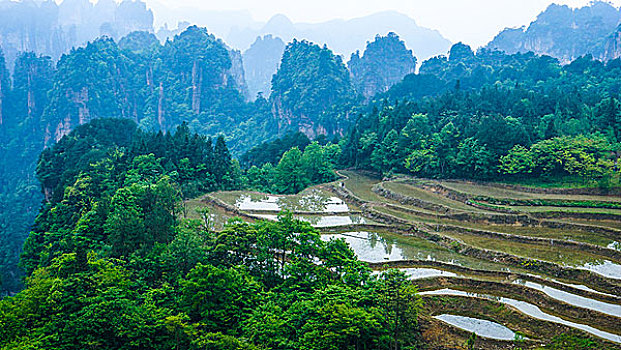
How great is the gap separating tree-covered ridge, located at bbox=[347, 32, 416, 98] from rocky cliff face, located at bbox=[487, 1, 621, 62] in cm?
3118

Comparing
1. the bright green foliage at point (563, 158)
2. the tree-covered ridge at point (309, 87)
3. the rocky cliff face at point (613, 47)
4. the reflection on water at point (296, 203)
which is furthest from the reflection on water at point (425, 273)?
the rocky cliff face at point (613, 47)

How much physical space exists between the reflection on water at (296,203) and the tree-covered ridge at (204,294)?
29.1 feet

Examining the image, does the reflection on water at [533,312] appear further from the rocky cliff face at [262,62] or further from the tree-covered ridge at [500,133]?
the rocky cliff face at [262,62]

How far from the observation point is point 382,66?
3981 inches

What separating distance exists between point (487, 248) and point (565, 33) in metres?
104

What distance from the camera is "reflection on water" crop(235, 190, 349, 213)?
29.8 metres

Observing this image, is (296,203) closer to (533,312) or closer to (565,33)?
(533,312)

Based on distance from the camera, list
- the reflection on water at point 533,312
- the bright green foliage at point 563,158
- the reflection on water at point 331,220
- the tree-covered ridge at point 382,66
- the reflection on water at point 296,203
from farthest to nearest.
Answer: the tree-covered ridge at point 382,66 < the reflection on water at point 296,203 < the bright green foliage at point 563,158 < the reflection on water at point 331,220 < the reflection on water at point 533,312

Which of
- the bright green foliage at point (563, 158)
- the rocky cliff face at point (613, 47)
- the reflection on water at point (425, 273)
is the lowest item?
the reflection on water at point (425, 273)

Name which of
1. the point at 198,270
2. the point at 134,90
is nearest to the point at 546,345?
the point at 198,270

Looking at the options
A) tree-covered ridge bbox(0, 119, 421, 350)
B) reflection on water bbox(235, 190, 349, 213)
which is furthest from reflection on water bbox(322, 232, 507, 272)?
reflection on water bbox(235, 190, 349, 213)

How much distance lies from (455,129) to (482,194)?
37.0ft

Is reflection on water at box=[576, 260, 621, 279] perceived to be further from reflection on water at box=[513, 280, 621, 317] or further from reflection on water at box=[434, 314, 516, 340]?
reflection on water at box=[434, 314, 516, 340]

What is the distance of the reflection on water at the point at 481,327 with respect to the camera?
44.2ft
